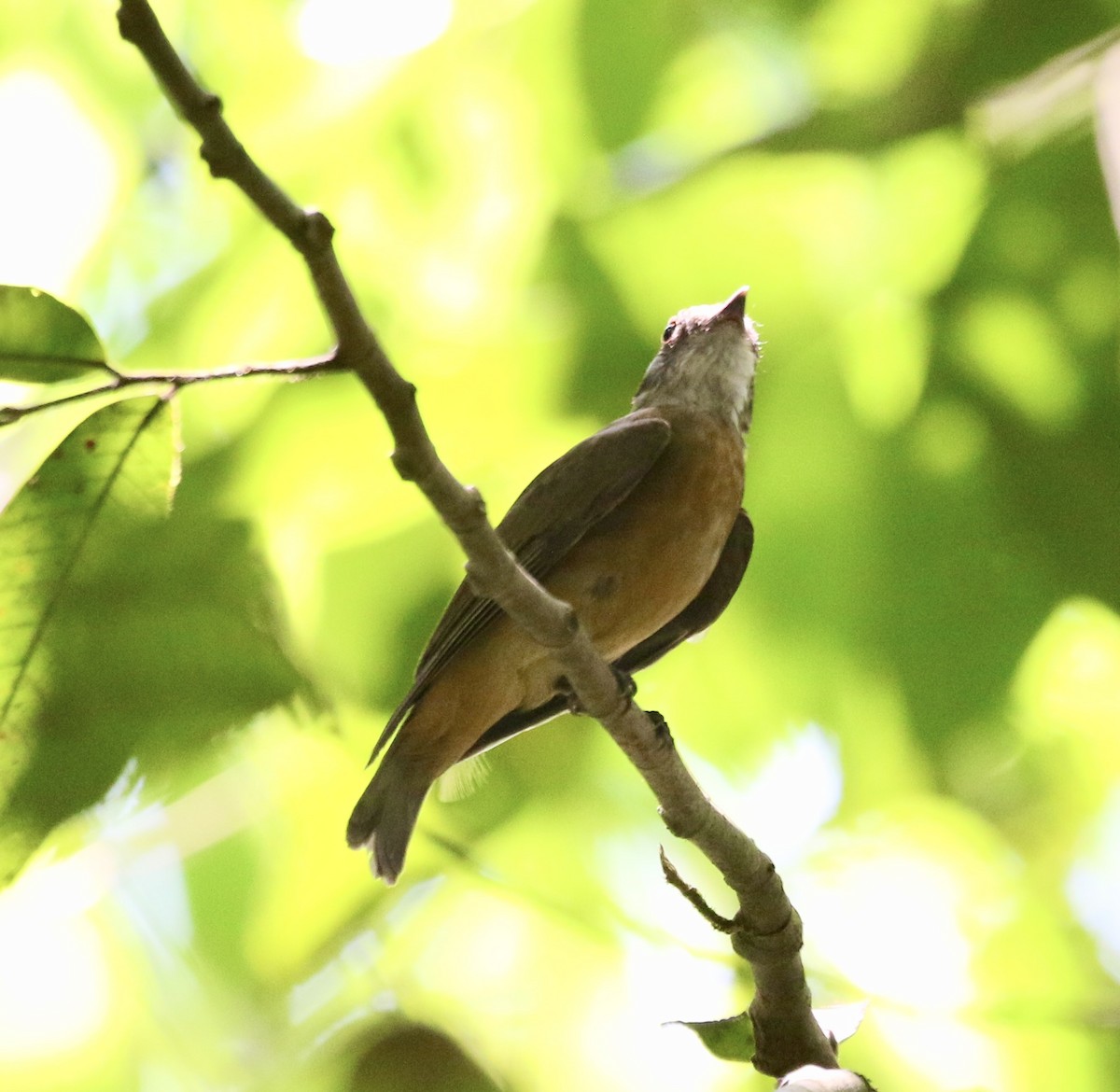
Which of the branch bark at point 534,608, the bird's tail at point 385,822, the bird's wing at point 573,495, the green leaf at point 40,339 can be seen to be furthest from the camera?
the bird's wing at point 573,495

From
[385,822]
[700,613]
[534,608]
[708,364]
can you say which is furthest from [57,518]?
[708,364]

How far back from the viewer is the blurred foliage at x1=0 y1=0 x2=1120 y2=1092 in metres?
1.88

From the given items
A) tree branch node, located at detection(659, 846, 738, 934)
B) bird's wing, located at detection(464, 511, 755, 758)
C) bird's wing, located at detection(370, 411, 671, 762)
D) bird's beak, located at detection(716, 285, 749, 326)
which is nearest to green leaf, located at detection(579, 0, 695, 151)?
bird's beak, located at detection(716, 285, 749, 326)

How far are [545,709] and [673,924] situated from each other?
0.40m

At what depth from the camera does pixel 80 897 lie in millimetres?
1898

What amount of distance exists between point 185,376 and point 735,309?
136cm

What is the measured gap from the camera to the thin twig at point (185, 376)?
0.92 meters

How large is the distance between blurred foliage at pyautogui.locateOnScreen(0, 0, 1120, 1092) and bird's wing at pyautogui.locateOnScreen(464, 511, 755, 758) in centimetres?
4

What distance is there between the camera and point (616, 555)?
7.14 ft

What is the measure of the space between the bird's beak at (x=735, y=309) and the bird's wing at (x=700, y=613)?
333mm

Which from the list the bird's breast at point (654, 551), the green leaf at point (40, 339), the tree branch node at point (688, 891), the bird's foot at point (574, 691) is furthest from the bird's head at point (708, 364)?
the green leaf at point (40, 339)

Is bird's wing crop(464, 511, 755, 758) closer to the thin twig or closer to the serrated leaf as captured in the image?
the serrated leaf

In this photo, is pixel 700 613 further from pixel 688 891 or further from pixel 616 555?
pixel 688 891

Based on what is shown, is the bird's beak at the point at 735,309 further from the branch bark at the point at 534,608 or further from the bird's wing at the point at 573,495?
the branch bark at the point at 534,608
